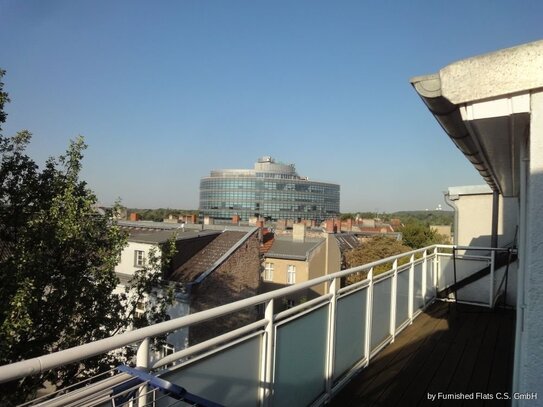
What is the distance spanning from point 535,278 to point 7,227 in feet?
31.2

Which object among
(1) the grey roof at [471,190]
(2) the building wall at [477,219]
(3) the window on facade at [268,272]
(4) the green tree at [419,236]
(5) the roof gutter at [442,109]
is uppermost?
(1) the grey roof at [471,190]

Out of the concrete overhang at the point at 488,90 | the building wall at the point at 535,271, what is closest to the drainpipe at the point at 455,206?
the concrete overhang at the point at 488,90

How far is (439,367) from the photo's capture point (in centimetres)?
397

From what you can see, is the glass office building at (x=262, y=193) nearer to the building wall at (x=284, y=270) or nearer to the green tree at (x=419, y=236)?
the green tree at (x=419, y=236)

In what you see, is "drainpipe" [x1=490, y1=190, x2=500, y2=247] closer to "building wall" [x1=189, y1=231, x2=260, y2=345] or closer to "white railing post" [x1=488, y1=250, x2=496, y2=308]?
"white railing post" [x1=488, y1=250, x2=496, y2=308]

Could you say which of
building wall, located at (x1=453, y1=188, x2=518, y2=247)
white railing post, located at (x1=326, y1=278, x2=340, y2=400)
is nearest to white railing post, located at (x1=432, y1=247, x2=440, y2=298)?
building wall, located at (x1=453, y1=188, x2=518, y2=247)

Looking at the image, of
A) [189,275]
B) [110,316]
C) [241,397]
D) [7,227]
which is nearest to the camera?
[241,397]

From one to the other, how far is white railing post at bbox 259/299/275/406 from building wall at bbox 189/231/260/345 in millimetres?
12861

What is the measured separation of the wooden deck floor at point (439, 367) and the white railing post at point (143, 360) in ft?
7.22

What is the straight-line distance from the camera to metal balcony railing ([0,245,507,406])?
1.36 meters

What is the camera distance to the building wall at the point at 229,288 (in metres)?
17.2

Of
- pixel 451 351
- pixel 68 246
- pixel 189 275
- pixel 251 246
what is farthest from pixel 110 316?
pixel 251 246

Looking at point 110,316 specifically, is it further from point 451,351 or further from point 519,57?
point 519,57

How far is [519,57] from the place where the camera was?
195cm
